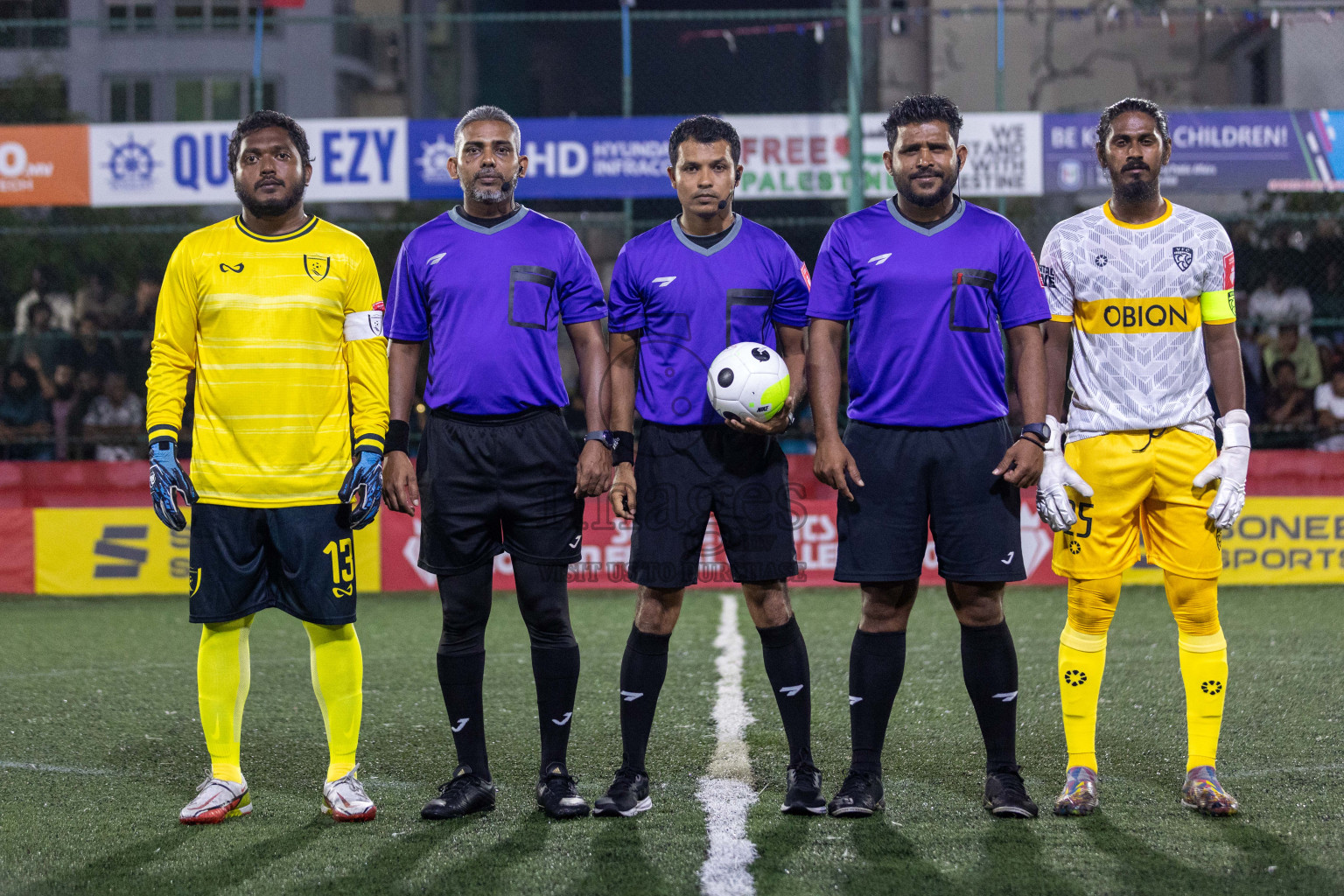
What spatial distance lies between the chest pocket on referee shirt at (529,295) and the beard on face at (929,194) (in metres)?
1.13

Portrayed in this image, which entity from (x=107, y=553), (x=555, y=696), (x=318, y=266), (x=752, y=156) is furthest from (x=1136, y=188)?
(x=107, y=553)

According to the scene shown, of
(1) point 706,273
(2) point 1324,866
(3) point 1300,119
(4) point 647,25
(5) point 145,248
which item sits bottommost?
(2) point 1324,866

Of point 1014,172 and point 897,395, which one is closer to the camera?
point 897,395

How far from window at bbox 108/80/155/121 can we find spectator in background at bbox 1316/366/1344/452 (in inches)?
501

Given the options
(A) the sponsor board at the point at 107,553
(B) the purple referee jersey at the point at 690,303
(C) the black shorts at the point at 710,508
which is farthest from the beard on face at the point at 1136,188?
(A) the sponsor board at the point at 107,553

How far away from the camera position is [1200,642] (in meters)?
4.16

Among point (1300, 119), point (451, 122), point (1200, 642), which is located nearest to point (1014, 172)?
point (1300, 119)

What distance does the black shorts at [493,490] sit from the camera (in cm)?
402

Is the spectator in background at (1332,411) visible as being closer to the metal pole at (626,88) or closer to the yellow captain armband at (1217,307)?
the metal pole at (626,88)

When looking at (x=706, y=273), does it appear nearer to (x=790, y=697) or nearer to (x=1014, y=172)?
(x=790, y=697)

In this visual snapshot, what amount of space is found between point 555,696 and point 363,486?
892 mm

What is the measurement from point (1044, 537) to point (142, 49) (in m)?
11.8

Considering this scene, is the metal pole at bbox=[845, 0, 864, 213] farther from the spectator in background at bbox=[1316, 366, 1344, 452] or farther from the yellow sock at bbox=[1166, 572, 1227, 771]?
the yellow sock at bbox=[1166, 572, 1227, 771]

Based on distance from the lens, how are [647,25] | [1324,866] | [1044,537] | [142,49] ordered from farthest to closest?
[142,49]
[647,25]
[1044,537]
[1324,866]
